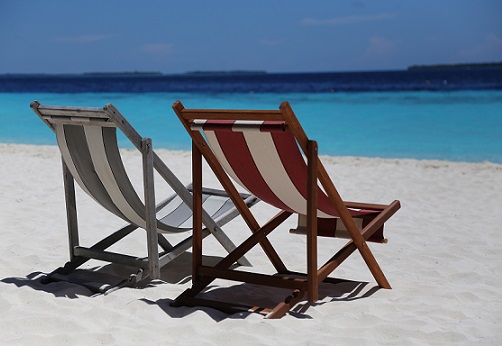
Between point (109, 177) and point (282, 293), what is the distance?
955 mm

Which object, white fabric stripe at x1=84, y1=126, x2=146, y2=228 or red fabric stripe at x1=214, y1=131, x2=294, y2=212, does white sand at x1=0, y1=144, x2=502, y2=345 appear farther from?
red fabric stripe at x1=214, y1=131, x2=294, y2=212

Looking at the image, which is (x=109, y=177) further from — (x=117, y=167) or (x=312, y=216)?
(x=312, y=216)

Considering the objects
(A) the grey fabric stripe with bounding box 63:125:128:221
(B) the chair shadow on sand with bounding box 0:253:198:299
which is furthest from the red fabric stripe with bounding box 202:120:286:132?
(B) the chair shadow on sand with bounding box 0:253:198:299

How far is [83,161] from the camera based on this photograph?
9.97ft

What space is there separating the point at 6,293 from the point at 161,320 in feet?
2.46

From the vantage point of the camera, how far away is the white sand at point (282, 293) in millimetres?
2486

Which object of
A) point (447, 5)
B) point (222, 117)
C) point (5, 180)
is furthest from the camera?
point (447, 5)

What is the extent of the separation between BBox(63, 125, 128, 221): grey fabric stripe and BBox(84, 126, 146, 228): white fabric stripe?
0.05m

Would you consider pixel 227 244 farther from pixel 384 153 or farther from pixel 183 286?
pixel 384 153

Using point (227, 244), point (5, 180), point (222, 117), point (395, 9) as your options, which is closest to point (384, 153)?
point (5, 180)

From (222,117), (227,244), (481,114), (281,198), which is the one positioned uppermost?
(481,114)

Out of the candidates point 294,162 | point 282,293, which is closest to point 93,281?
point 282,293

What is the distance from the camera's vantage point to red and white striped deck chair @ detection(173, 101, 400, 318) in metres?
2.55

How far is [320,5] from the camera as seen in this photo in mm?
87688
